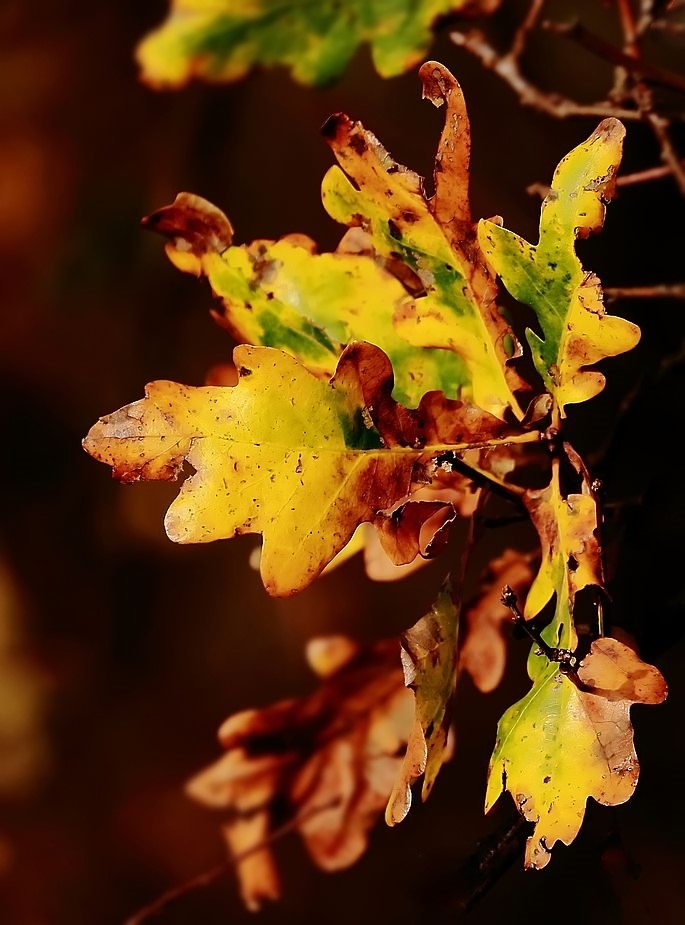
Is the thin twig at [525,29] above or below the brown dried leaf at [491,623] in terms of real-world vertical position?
above

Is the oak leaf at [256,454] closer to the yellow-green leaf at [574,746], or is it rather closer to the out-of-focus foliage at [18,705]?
the yellow-green leaf at [574,746]

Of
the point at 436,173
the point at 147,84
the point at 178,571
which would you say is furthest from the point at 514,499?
the point at 147,84

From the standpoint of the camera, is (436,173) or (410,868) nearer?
(436,173)

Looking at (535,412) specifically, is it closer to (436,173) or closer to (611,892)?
(436,173)

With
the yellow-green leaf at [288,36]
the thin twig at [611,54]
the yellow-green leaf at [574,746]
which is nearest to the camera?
the yellow-green leaf at [574,746]

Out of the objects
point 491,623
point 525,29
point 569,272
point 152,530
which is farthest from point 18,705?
point 525,29

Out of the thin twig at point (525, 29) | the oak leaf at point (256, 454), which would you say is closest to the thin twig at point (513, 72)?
the thin twig at point (525, 29)
